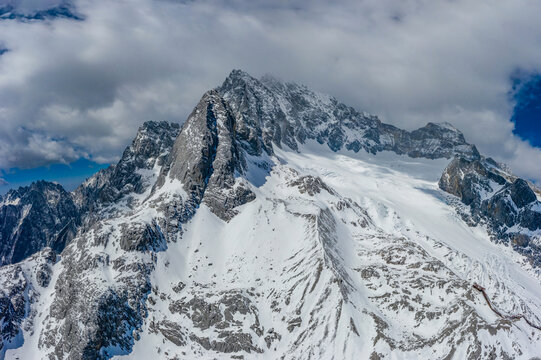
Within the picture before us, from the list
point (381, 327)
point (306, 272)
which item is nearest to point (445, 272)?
point (381, 327)

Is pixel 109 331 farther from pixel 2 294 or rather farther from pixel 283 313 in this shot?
pixel 283 313

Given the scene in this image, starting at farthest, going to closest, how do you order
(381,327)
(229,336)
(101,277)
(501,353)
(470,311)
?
(101,277), (229,336), (381,327), (470,311), (501,353)

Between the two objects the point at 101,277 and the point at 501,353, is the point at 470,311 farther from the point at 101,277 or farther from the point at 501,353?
the point at 101,277

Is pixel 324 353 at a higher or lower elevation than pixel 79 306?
higher

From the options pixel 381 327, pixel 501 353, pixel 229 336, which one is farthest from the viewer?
pixel 229 336

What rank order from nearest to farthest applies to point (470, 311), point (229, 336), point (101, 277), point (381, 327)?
point (470, 311) → point (381, 327) → point (229, 336) → point (101, 277)

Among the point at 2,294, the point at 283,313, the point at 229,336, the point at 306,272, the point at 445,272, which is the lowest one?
the point at 2,294

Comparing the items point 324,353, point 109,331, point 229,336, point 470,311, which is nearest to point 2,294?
point 109,331

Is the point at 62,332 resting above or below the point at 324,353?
below

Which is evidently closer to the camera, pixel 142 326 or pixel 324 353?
pixel 324 353
